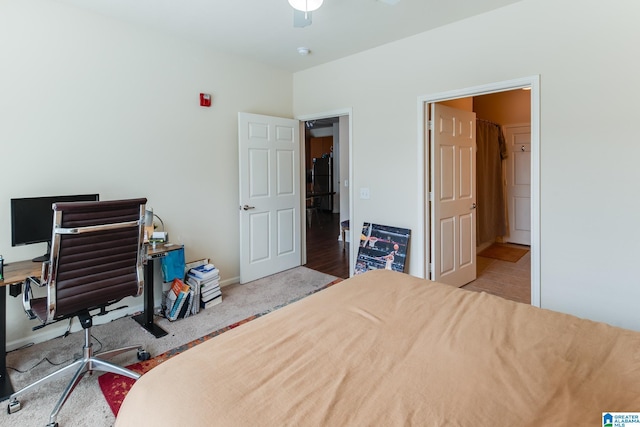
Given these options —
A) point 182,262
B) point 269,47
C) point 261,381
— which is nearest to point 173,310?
point 182,262

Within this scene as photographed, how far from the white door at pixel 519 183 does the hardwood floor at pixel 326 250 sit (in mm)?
2989

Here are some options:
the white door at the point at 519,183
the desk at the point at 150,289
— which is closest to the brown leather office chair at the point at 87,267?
the desk at the point at 150,289

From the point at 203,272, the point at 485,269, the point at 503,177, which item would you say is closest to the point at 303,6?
the point at 203,272

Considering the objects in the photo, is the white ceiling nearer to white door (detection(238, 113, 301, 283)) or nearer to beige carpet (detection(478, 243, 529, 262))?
white door (detection(238, 113, 301, 283))

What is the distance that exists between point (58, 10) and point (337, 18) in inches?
87.7

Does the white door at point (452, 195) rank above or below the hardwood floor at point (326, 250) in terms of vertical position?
above

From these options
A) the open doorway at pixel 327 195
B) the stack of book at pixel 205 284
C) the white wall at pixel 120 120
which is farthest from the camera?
the open doorway at pixel 327 195

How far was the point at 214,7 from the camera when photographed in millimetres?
2682

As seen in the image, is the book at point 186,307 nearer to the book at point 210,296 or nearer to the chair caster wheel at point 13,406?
the book at point 210,296

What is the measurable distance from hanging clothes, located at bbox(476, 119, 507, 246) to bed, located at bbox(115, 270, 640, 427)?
12.7 feet

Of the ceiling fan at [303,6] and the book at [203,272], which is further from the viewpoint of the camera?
the book at [203,272]

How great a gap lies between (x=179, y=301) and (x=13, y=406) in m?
1.26

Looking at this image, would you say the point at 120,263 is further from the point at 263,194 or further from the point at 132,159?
the point at 263,194

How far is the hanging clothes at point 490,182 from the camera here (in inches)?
195
